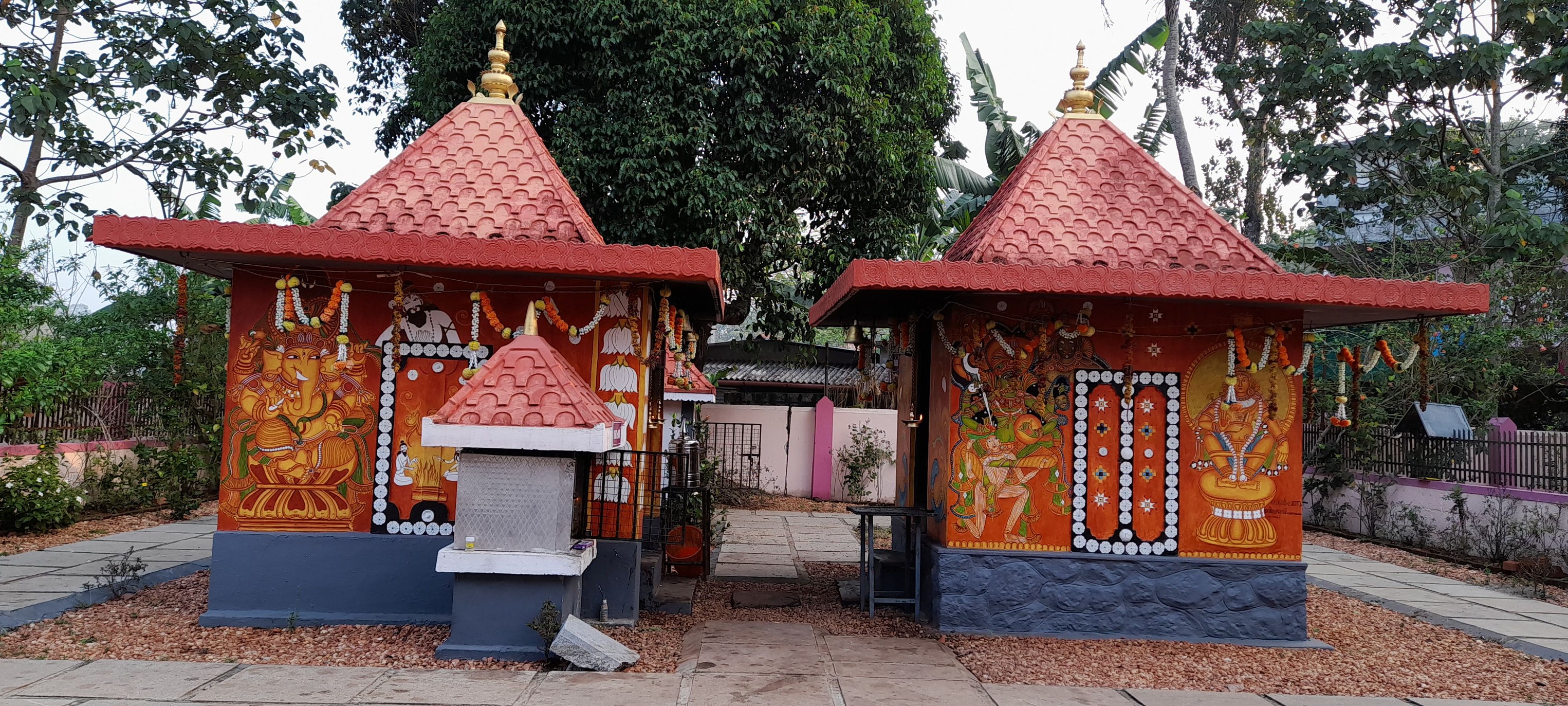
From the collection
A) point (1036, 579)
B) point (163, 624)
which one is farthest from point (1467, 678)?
point (163, 624)

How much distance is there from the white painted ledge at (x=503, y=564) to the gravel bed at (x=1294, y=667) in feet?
9.37

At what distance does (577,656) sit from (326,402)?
114 inches

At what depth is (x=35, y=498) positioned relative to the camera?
1126cm

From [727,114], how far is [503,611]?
8102 millimetres

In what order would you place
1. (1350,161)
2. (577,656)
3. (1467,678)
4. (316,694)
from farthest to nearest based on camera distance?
(1350,161), (1467,678), (577,656), (316,694)

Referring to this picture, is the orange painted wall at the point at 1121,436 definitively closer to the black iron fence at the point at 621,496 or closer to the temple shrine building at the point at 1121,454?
the temple shrine building at the point at 1121,454

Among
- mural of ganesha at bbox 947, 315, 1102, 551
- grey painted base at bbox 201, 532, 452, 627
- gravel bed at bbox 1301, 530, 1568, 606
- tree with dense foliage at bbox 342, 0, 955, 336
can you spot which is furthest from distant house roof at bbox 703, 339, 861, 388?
grey painted base at bbox 201, 532, 452, 627

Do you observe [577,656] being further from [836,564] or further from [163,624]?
[836,564]

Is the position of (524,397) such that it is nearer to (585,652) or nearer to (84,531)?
(585,652)

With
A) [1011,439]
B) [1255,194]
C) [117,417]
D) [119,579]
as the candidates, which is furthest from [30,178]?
[1255,194]

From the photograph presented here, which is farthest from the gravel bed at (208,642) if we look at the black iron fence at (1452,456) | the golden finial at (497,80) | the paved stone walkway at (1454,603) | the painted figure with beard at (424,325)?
the black iron fence at (1452,456)

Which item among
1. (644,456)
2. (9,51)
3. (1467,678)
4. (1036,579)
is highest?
(9,51)

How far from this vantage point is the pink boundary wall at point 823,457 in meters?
18.8

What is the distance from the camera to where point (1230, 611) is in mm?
7570
